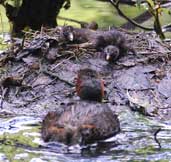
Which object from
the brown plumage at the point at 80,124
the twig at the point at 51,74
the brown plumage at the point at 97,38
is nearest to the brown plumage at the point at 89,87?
the brown plumage at the point at 80,124

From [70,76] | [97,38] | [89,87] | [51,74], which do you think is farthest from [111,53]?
[89,87]

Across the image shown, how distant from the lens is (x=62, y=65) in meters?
9.27

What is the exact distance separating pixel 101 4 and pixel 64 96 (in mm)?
10233

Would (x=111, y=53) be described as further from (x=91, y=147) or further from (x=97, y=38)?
(x=91, y=147)

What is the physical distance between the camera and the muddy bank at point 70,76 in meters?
8.57

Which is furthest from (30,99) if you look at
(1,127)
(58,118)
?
(58,118)

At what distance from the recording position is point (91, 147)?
712 centimetres

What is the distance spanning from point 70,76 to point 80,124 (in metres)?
2.12

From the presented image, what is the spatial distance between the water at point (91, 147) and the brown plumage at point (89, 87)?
475 mm

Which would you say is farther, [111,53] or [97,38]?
[97,38]

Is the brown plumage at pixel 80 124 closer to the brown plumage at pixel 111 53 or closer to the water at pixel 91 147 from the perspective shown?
the water at pixel 91 147

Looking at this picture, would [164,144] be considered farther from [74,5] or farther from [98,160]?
[74,5]

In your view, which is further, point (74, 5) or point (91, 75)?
point (74, 5)

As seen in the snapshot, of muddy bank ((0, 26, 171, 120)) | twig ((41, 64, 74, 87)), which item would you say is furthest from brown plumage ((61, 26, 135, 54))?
twig ((41, 64, 74, 87))
